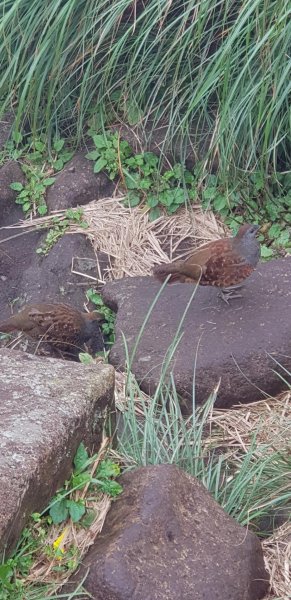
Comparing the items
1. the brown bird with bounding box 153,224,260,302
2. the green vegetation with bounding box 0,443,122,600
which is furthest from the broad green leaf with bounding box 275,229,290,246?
the green vegetation with bounding box 0,443,122,600

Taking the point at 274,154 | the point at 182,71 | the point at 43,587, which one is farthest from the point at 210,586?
the point at 182,71

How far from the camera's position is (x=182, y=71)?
20.1 feet

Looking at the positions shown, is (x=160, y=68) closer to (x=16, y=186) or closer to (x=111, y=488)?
(x=16, y=186)

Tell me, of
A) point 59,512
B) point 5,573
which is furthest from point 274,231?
point 5,573

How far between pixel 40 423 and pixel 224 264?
2027 millimetres

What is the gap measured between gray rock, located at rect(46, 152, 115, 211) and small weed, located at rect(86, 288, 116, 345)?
78 cm

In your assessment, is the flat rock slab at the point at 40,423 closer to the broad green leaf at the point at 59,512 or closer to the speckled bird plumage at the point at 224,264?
the broad green leaf at the point at 59,512

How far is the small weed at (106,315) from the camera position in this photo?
227 inches

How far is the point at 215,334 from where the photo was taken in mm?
4965

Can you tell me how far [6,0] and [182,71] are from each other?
1.20 meters

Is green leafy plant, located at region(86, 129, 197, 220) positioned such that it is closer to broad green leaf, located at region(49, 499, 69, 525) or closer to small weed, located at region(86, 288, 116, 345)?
small weed, located at region(86, 288, 116, 345)

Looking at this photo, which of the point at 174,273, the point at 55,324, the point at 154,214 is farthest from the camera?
the point at 154,214

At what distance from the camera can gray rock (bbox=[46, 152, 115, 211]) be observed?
6.45m

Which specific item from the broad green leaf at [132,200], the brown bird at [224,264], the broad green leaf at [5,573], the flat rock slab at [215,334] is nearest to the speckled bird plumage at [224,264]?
the brown bird at [224,264]
